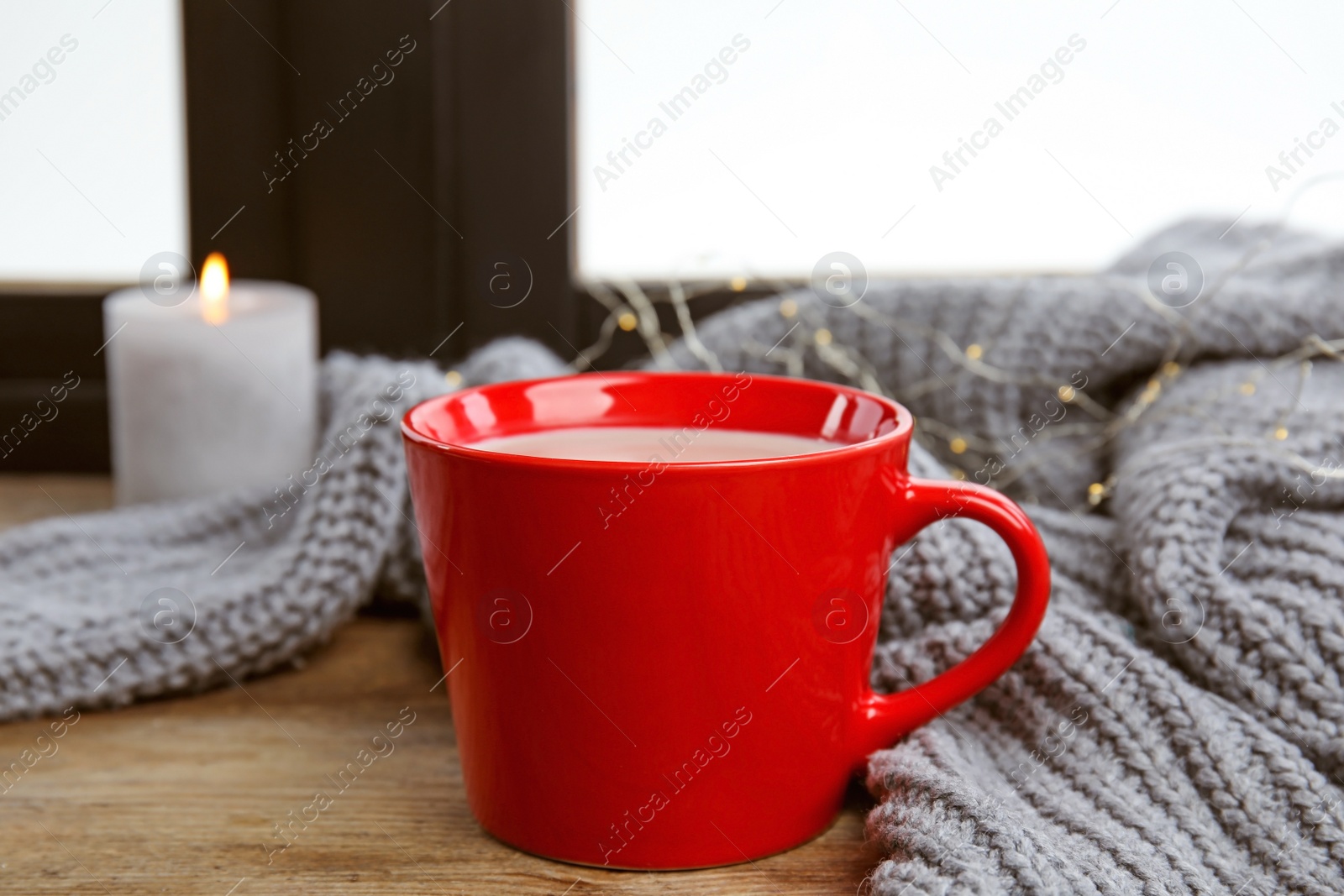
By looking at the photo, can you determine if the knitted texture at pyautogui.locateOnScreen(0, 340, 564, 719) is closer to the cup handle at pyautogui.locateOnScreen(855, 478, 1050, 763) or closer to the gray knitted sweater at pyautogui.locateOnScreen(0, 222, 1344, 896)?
the gray knitted sweater at pyautogui.locateOnScreen(0, 222, 1344, 896)

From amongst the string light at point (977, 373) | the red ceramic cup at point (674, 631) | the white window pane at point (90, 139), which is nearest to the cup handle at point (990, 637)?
the red ceramic cup at point (674, 631)

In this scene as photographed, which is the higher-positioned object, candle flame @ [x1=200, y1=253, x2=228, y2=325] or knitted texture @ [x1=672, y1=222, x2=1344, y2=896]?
candle flame @ [x1=200, y1=253, x2=228, y2=325]

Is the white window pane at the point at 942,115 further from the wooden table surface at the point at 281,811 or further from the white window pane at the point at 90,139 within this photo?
the wooden table surface at the point at 281,811

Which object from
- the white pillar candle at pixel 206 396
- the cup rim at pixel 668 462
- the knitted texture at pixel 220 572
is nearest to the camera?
the cup rim at pixel 668 462

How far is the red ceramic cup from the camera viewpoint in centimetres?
37

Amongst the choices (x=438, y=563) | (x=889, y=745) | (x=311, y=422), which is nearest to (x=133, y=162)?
(x=311, y=422)

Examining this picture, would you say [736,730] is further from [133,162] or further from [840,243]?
[133,162]

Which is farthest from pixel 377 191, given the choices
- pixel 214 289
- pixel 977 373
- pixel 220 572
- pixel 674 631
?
pixel 674 631

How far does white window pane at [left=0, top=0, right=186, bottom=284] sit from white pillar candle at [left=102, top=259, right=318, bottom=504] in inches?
7.3

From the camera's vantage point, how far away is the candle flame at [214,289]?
0.69 m

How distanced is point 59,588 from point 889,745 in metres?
0.41

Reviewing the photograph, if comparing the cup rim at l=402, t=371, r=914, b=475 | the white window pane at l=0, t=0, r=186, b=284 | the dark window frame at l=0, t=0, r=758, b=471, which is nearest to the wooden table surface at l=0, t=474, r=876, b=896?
the cup rim at l=402, t=371, r=914, b=475

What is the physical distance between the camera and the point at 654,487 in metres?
0.36

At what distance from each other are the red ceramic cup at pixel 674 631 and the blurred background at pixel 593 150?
0.40 m
